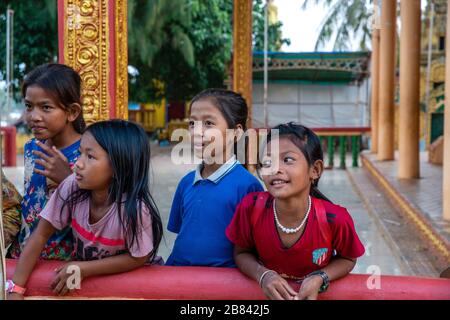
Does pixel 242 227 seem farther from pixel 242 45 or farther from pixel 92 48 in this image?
pixel 242 45

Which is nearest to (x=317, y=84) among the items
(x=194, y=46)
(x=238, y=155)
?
(x=194, y=46)

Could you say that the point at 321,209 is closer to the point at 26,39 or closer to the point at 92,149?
the point at 92,149

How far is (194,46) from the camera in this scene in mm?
17359

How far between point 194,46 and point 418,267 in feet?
44.6

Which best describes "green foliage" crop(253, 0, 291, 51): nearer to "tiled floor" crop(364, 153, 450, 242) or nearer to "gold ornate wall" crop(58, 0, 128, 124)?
"tiled floor" crop(364, 153, 450, 242)

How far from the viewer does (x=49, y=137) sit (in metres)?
2.31

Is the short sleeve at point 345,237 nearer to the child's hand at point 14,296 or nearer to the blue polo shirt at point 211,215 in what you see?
the blue polo shirt at point 211,215

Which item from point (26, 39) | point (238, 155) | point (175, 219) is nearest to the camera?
point (175, 219)

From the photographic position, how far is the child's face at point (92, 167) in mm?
1947

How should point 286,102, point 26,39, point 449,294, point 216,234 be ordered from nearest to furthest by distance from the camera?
point 449,294 < point 216,234 < point 26,39 < point 286,102

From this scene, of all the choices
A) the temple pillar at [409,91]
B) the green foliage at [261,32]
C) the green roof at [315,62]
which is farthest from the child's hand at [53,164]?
the green foliage at [261,32]

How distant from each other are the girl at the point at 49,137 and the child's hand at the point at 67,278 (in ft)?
1.23

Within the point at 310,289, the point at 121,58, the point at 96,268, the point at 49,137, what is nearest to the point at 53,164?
the point at 49,137

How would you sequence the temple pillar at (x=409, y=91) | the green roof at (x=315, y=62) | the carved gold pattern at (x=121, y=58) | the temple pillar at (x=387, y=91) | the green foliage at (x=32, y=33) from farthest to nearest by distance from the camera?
the green roof at (x=315, y=62) < the green foliage at (x=32, y=33) < the temple pillar at (x=387, y=91) < the temple pillar at (x=409, y=91) < the carved gold pattern at (x=121, y=58)
